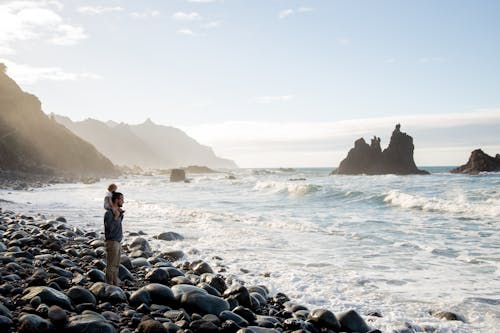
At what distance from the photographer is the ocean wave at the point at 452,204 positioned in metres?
20.5

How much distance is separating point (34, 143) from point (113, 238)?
85.3m

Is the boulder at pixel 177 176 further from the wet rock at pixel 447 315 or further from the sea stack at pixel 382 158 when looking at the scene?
the wet rock at pixel 447 315

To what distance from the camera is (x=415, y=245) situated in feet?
41.3

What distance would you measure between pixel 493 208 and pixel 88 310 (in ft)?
68.3

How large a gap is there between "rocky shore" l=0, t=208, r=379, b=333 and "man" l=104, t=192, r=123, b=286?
34 cm

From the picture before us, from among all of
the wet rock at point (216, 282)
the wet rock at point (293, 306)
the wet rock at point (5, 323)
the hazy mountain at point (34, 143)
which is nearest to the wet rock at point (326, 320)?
the wet rock at point (293, 306)

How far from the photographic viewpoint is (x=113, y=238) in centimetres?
727

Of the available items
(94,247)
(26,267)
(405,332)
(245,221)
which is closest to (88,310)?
(26,267)

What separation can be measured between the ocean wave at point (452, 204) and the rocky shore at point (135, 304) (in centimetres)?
1694

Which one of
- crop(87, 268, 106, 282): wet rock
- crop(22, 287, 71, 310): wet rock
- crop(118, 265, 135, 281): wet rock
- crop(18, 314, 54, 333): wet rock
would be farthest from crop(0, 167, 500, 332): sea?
crop(18, 314, 54, 333): wet rock

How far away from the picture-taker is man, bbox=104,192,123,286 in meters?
7.05

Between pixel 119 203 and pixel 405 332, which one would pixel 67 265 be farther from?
pixel 405 332

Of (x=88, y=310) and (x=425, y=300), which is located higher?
(x=88, y=310)

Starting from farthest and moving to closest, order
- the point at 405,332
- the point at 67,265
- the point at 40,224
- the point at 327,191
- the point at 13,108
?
the point at 13,108 → the point at 327,191 → the point at 40,224 → the point at 67,265 → the point at 405,332
